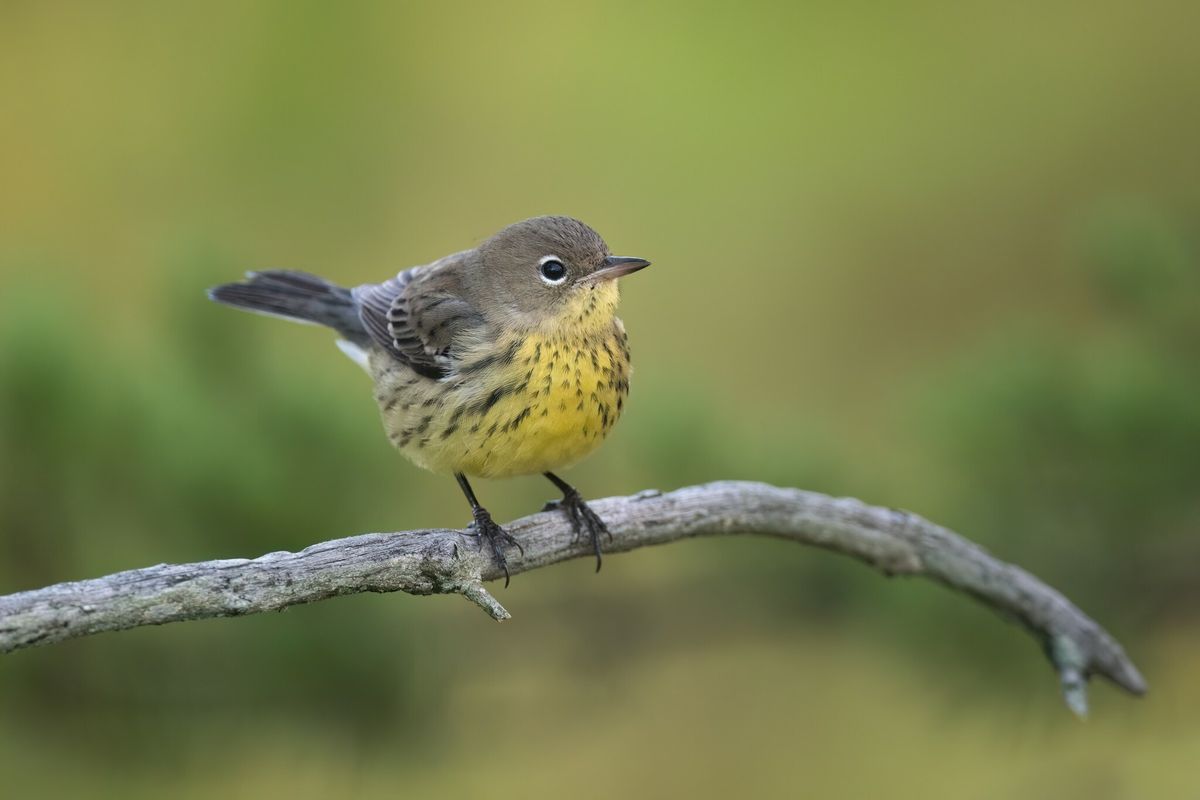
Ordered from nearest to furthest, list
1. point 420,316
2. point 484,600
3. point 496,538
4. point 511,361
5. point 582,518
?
point 484,600 → point 496,538 → point 582,518 → point 511,361 → point 420,316

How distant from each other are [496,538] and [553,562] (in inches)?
6.4

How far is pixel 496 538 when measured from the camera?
2.74 metres

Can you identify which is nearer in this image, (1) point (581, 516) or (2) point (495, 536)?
(2) point (495, 536)

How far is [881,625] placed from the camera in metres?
3.76

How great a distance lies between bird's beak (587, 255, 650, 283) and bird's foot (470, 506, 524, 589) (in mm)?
678

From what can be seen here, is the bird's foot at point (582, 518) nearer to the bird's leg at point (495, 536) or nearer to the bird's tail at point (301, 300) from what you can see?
the bird's leg at point (495, 536)

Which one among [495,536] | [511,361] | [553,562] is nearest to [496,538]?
[495,536]

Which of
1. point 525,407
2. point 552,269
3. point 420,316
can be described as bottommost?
point 525,407

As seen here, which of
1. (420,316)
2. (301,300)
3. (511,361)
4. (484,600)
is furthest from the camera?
(301,300)

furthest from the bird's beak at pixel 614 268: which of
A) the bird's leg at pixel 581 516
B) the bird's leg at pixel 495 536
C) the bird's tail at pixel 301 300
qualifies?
the bird's tail at pixel 301 300

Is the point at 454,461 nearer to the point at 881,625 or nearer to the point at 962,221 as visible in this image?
the point at 881,625

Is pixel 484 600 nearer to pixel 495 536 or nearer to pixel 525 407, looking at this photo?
pixel 495 536

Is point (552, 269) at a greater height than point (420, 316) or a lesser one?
Result: greater

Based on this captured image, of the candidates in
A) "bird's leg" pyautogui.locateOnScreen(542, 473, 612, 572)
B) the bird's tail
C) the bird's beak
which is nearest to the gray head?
the bird's beak
